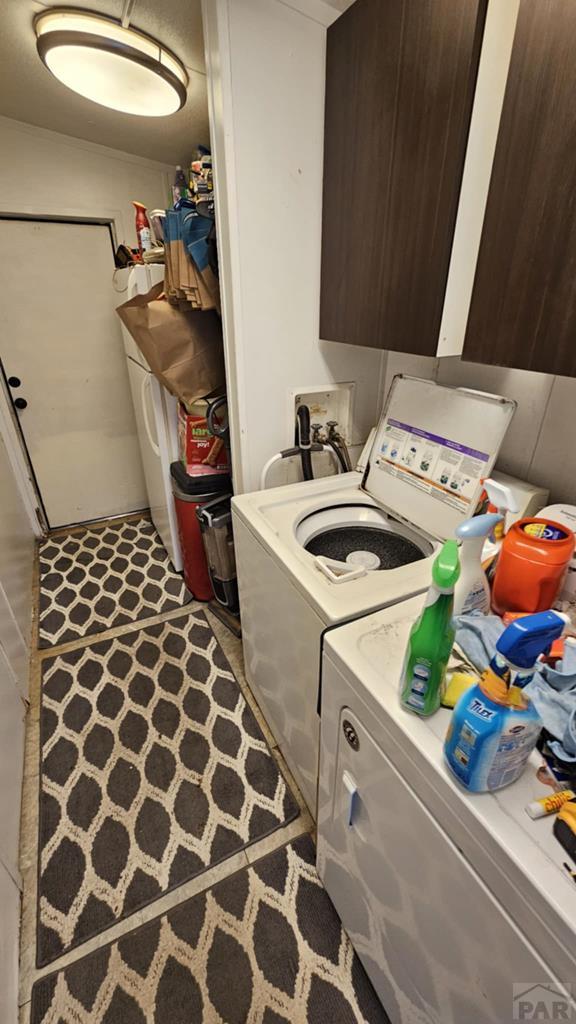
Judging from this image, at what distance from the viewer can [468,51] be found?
80cm

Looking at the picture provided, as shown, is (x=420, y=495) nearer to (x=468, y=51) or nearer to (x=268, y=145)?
(x=468, y=51)

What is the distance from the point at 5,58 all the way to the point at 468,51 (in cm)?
183

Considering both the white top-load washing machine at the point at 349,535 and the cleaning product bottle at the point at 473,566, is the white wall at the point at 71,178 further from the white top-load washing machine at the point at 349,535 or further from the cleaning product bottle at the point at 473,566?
the cleaning product bottle at the point at 473,566

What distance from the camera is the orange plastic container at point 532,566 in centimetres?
78

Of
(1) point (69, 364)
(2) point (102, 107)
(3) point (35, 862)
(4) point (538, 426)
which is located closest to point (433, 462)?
(4) point (538, 426)

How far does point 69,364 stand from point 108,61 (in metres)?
1.65

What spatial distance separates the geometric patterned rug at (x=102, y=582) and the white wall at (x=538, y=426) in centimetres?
179

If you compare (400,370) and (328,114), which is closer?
(328,114)

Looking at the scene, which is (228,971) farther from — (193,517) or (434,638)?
(193,517)

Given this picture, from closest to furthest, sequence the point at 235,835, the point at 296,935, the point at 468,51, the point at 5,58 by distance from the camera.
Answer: the point at 468,51 < the point at 296,935 < the point at 235,835 < the point at 5,58

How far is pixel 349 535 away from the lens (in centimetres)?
138

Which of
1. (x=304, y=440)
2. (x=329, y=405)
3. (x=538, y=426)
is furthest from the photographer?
(x=329, y=405)

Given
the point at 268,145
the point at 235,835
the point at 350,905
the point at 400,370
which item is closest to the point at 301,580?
the point at 350,905

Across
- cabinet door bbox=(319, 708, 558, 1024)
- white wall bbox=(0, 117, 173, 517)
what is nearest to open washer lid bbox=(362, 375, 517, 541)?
cabinet door bbox=(319, 708, 558, 1024)
